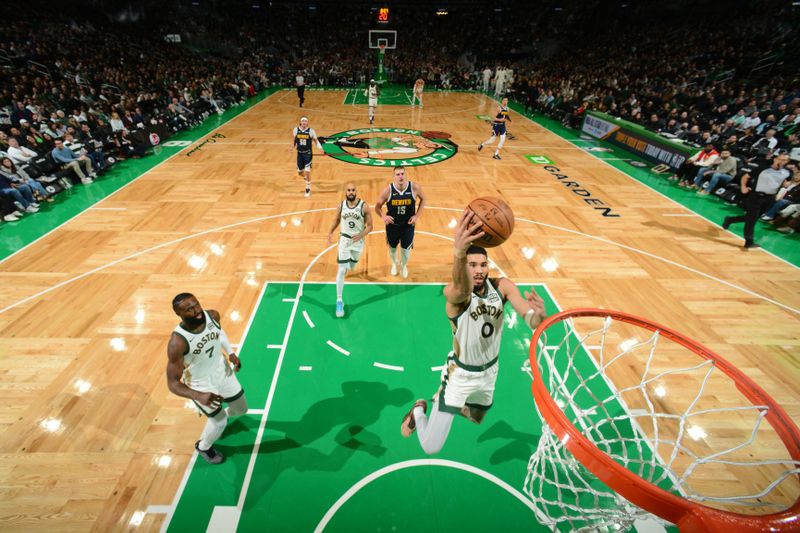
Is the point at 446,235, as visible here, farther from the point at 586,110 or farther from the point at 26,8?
the point at 26,8

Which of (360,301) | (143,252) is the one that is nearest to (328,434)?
(360,301)

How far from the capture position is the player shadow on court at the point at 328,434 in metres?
3.92

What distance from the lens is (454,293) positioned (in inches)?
112

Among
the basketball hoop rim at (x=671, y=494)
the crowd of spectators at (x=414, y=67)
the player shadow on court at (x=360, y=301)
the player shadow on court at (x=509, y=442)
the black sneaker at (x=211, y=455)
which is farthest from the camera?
the crowd of spectators at (x=414, y=67)

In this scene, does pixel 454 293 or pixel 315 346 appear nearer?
pixel 454 293

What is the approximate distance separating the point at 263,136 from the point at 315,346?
12496mm

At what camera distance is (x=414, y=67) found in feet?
106

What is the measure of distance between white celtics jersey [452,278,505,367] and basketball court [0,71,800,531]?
1.36 metres

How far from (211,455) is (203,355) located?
3.83ft

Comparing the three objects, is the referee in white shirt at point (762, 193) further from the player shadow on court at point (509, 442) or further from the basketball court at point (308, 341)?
the player shadow on court at point (509, 442)

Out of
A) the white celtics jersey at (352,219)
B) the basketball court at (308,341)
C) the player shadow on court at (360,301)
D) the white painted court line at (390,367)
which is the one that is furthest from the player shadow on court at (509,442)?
the white celtics jersey at (352,219)

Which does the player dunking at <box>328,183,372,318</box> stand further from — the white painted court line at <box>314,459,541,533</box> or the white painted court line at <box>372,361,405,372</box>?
the white painted court line at <box>314,459,541,533</box>

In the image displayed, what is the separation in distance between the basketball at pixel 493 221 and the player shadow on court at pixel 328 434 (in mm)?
2443

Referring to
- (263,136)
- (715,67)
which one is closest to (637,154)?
(715,67)
